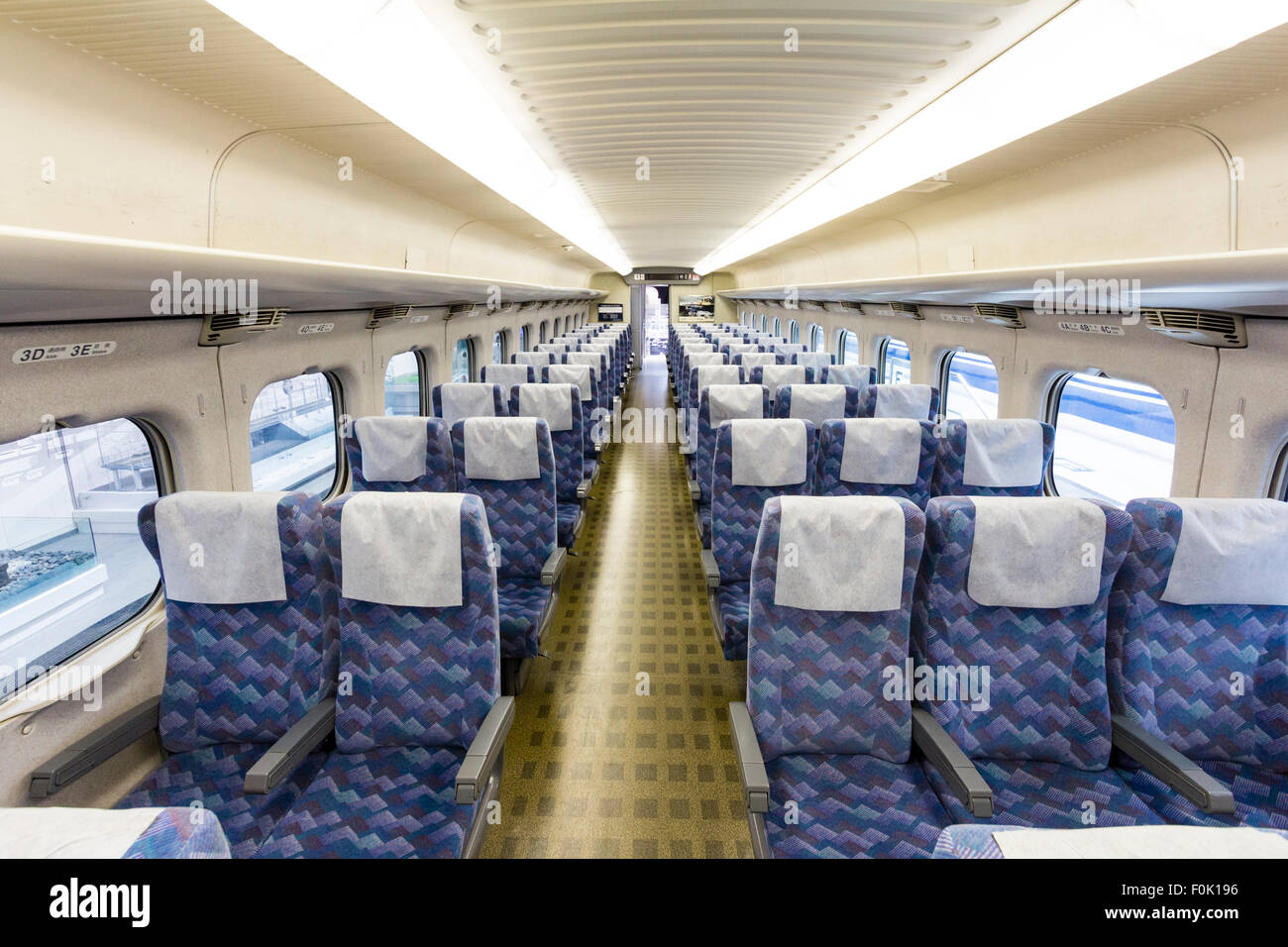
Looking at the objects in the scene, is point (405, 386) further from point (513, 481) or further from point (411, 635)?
point (411, 635)

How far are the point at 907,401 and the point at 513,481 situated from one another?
3368 mm

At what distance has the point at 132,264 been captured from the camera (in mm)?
1444

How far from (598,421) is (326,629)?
5.45 meters

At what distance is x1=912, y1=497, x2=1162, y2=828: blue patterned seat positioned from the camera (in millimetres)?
2129

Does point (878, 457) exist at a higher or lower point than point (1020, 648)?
higher

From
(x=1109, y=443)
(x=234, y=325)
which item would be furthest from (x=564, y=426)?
(x=1109, y=443)

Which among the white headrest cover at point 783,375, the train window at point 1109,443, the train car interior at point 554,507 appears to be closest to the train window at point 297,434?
the train car interior at point 554,507

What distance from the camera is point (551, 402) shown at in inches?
196

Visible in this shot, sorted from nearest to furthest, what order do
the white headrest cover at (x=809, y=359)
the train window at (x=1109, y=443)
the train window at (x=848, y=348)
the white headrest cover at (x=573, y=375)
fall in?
1. the train window at (x=1109, y=443)
2. the white headrest cover at (x=573, y=375)
3. the white headrest cover at (x=809, y=359)
4. the train window at (x=848, y=348)

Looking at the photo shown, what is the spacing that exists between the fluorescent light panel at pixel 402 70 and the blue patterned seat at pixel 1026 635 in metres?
2.56

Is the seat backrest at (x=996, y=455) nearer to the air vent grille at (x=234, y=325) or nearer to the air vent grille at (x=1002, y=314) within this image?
the air vent grille at (x=1002, y=314)

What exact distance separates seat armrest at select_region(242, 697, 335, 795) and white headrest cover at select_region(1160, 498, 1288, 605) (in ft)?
10.1

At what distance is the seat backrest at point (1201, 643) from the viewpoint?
7.10 feet
